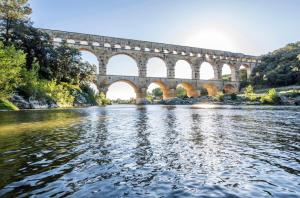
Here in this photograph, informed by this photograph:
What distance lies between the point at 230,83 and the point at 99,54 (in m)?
41.7

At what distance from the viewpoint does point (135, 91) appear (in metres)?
67.1

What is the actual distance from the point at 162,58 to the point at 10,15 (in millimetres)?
42740

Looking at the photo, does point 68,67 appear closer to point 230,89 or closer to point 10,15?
point 10,15

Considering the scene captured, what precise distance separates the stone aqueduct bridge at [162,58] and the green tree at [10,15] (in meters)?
18.6

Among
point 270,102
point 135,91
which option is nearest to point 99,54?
point 135,91

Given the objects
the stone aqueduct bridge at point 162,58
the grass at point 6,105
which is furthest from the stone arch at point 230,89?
the grass at point 6,105

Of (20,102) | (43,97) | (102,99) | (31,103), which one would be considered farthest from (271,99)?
(20,102)

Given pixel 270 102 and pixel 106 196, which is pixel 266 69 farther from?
pixel 106 196

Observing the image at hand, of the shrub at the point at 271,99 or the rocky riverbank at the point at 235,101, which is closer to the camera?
the rocky riverbank at the point at 235,101

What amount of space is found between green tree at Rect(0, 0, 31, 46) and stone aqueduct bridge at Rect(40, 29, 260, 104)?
18625 mm

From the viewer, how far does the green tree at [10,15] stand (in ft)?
121

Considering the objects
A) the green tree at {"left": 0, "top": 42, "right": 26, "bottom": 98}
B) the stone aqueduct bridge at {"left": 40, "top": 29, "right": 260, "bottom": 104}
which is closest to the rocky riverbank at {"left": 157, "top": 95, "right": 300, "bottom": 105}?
the stone aqueduct bridge at {"left": 40, "top": 29, "right": 260, "bottom": 104}

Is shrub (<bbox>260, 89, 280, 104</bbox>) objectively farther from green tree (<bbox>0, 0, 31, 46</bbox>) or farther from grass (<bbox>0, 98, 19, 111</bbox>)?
green tree (<bbox>0, 0, 31, 46</bbox>)

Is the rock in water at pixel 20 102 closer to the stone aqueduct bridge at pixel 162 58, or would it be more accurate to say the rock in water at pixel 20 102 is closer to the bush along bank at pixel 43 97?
the bush along bank at pixel 43 97
